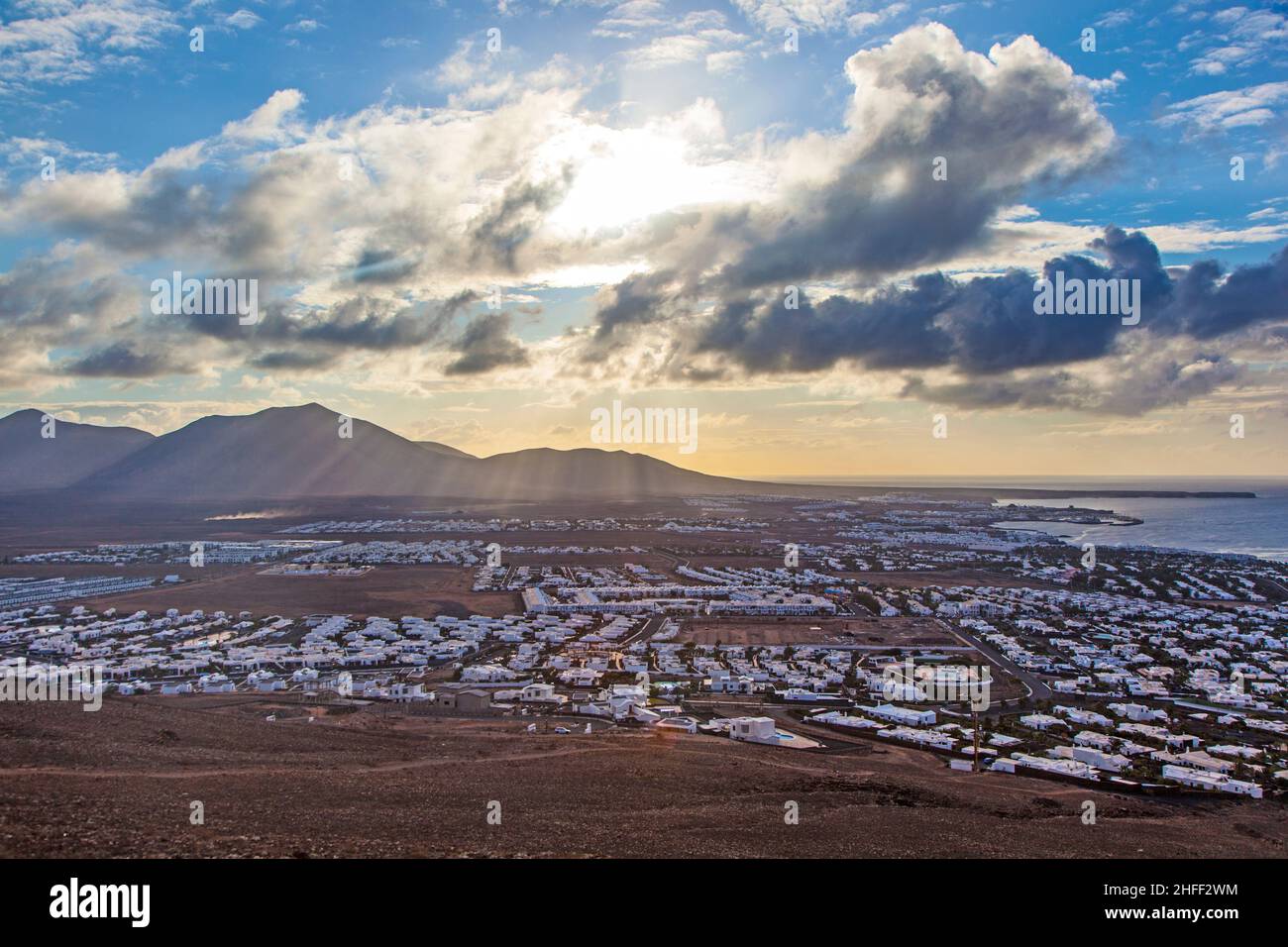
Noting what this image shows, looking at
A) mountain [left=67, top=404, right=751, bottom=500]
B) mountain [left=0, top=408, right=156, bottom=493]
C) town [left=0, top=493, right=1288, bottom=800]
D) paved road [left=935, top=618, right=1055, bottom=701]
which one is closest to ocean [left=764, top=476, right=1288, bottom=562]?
town [left=0, top=493, right=1288, bottom=800]

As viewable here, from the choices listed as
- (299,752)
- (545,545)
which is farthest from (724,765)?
(545,545)

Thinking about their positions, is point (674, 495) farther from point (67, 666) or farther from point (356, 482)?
point (67, 666)

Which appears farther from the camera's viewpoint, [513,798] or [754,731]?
[754,731]

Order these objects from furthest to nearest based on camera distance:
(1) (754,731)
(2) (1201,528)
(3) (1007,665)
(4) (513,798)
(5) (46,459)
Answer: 1. (5) (46,459)
2. (2) (1201,528)
3. (3) (1007,665)
4. (1) (754,731)
5. (4) (513,798)

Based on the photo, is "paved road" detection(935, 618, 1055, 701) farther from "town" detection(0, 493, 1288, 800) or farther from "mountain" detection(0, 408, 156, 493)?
"mountain" detection(0, 408, 156, 493)

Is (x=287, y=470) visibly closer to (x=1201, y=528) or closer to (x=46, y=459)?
(x=46, y=459)

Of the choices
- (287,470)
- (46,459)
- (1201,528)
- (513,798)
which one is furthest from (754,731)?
(46,459)

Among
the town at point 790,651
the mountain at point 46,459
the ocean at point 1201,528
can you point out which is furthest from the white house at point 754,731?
the mountain at point 46,459

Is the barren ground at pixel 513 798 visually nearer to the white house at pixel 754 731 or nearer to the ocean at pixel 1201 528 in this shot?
the white house at pixel 754 731

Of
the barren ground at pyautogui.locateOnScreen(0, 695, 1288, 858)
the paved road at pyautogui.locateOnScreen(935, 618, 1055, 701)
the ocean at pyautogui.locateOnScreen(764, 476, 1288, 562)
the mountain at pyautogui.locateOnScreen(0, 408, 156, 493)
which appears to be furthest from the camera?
the mountain at pyautogui.locateOnScreen(0, 408, 156, 493)
